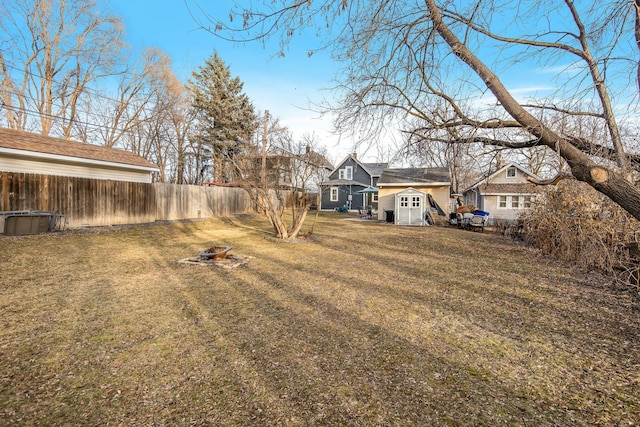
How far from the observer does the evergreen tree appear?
954 inches

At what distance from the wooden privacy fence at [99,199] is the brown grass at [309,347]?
179 inches

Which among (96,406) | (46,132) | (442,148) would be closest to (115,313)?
(96,406)

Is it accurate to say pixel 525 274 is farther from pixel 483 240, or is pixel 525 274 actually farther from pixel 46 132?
pixel 46 132

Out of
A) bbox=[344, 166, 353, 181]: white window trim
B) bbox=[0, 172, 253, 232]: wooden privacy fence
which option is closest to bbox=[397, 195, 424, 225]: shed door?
bbox=[0, 172, 253, 232]: wooden privacy fence

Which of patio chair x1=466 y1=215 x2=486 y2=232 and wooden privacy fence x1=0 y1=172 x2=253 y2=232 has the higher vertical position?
wooden privacy fence x1=0 y1=172 x2=253 y2=232

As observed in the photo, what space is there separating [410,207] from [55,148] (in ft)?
55.9

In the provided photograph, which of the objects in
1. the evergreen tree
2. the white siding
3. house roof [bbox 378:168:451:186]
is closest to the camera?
the white siding

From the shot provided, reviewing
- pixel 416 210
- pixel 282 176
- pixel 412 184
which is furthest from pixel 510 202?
pixel 282 176

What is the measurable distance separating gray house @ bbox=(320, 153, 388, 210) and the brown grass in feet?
77.4

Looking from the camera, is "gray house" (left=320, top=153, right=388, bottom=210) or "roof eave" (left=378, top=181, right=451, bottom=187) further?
"gray house" (left=320, top=153, right=388, bottom=210)

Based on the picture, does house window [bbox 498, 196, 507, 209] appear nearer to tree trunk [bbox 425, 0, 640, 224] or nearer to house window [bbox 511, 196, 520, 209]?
house window [bbox 511, 196, 520, 209]

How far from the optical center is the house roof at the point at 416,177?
1923 centimetres

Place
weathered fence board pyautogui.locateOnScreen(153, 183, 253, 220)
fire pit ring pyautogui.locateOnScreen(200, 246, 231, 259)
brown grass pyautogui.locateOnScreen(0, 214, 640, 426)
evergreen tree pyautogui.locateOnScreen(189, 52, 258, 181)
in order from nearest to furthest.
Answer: brown grass pyautogui.locateOnScreen(0, 214, 640, 426)
fire pit ring pyautogui.locateOnScreen(200, 246, 231, 259)
weathered fence board pyautogui.locateOnScreen(153, 183, 253, 220)
evergreen tree pyautogui.locateOnScreen(189, 52, 258, 181)

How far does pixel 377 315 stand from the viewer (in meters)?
3.98
